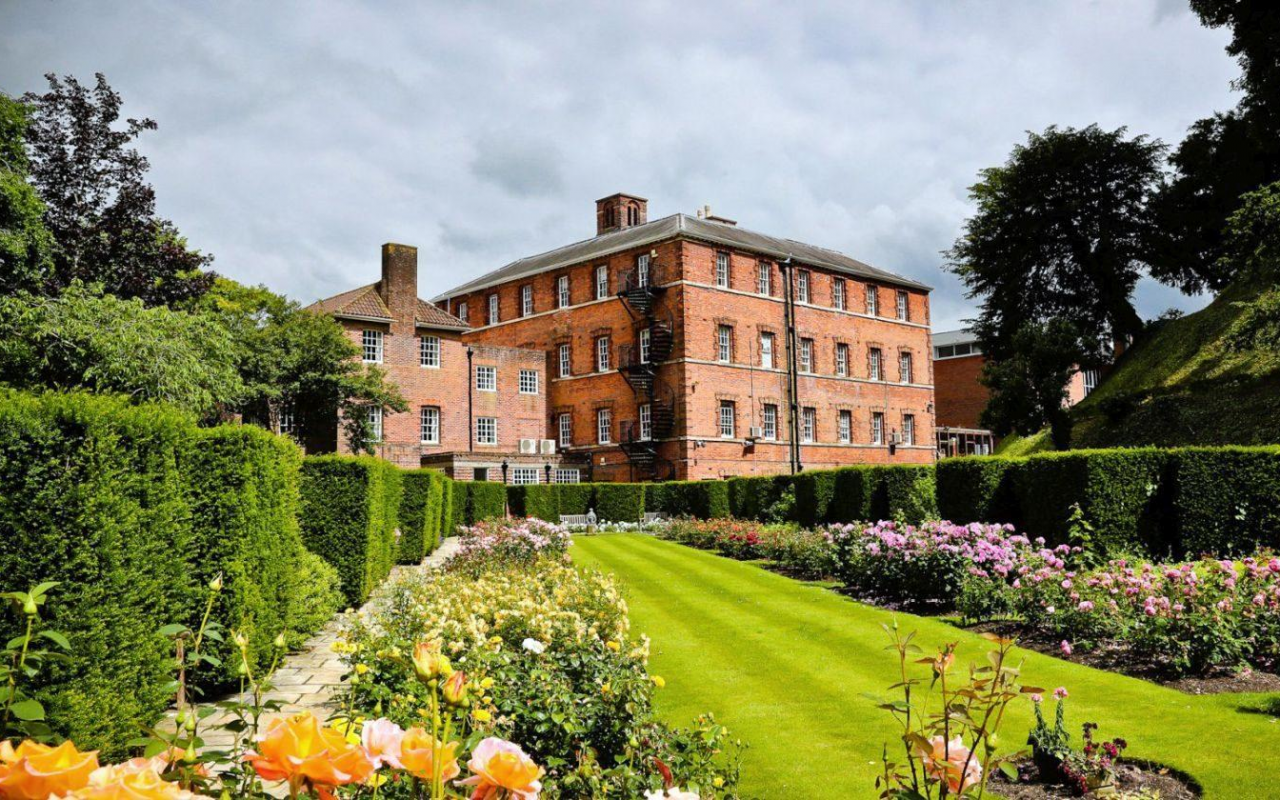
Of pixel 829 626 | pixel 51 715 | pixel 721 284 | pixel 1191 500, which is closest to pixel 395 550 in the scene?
pixel 829 626

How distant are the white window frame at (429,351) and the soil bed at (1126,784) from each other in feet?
129

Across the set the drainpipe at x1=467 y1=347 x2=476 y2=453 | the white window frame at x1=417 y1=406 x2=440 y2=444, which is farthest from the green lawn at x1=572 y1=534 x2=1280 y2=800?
the drainpipe at x1=467 y1=347 x2=476 y2=453

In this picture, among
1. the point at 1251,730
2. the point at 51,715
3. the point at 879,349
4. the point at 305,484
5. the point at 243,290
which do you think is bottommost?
the point at 1251,730

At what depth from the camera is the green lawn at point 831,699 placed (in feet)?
20.6

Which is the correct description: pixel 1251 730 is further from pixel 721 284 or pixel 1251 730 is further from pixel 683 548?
pixel 721 284

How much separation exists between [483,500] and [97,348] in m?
14.5

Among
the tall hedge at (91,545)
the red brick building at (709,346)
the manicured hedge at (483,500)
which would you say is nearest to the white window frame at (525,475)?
the red brick building at (709,346)

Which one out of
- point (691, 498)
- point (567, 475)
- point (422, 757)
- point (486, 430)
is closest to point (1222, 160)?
point (691, 498)

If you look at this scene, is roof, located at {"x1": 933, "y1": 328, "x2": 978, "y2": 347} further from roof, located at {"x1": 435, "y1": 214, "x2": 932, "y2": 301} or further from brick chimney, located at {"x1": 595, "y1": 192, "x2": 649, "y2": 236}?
brick chimney, located at {"x1": 595, "y1": 192, "x2": 649, "y2": 236}

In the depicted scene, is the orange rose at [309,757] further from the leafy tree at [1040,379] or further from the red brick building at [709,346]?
the red brick building at [709,346]

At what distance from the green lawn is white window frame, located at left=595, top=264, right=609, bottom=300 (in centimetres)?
3452

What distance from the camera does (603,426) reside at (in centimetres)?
4644

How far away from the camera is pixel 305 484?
A: 13.2 metres

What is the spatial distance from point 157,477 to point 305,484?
6.60 m
